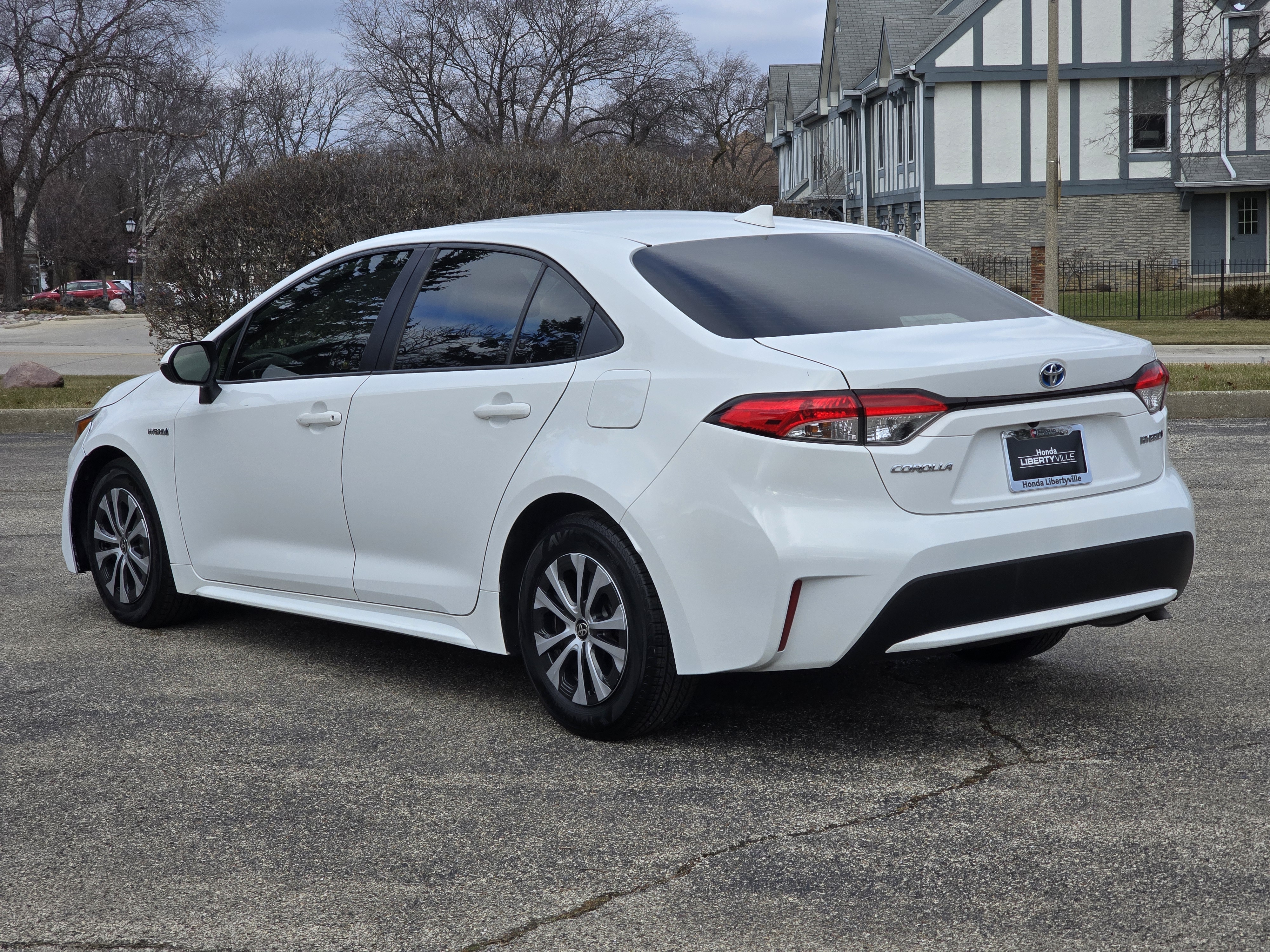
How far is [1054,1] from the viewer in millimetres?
20844

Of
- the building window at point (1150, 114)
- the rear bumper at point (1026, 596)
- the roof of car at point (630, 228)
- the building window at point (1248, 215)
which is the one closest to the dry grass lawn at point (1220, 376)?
the roof of car at point (630, 228)

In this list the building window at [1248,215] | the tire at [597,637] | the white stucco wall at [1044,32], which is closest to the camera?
the tire at [597,637]

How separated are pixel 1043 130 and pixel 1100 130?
5.73 ft

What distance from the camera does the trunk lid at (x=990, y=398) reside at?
157 inches

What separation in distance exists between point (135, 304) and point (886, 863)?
5909 centimetres

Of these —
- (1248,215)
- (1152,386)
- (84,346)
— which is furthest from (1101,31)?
(1152,386)

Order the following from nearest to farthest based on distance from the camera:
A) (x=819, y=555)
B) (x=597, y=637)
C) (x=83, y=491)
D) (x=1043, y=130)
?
(x=819, y=555) < (x=597, y=637) < (x=83, y=491) < (x=1043, y=130)

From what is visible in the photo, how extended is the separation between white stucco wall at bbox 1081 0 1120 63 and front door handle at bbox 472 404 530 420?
3915 cm

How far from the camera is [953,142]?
134 feet

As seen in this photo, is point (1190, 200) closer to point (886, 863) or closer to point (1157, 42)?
point (1157, 42)

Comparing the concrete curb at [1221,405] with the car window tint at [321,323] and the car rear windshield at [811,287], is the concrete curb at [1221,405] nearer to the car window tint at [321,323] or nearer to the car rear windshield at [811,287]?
the car rear windshield at [811,287]

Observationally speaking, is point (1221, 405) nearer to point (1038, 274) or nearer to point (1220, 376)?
A: point (1220, 376)

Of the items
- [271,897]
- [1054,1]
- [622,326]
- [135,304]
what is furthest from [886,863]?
[135,304]

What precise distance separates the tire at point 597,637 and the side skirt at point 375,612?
156mm
